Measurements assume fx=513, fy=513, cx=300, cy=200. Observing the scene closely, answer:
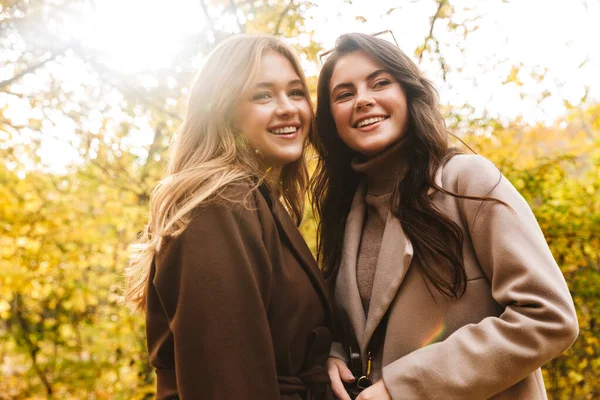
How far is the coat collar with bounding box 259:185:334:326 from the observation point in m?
1.95

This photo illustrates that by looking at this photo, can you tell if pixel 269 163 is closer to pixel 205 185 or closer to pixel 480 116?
pixel 205 185

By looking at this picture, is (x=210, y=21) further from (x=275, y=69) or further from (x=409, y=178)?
(x=409, y=178)

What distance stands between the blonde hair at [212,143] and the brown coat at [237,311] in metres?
0.15

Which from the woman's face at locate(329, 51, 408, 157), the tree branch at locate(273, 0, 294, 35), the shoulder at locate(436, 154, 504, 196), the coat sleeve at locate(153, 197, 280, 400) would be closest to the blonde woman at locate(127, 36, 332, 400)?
the coat sleeve at locate(153, 197, 280, 400)

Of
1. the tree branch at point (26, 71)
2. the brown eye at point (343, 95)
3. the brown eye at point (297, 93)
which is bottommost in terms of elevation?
the brown eye at point (343, 95)

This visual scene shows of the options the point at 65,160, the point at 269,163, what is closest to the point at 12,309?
the point at 65,160

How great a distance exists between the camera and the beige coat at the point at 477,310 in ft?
5.44

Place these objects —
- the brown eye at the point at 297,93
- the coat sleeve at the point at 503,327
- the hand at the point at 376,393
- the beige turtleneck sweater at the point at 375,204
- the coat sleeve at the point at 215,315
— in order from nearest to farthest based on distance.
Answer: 1. the coat sleeve at the point at 215,315
2. the coat sleeve at the point at 503,327
3. the hand at the point at 376,393
4. the beige turtleneck sweater at the point at 375,204
5. the brown eye at the point at 297,93

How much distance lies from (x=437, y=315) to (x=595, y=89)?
2.92 m

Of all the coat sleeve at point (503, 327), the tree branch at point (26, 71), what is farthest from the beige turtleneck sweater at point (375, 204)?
the tree branch at point (26, 71)

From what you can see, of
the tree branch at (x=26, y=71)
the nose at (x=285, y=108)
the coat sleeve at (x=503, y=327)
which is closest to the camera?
the coat sleeve at (x=503, y=327)

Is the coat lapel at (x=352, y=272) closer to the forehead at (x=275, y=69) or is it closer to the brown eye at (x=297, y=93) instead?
the brown eye at (x=297, y=93)

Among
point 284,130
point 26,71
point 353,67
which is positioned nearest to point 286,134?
point 284,130

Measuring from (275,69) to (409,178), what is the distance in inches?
30.6
